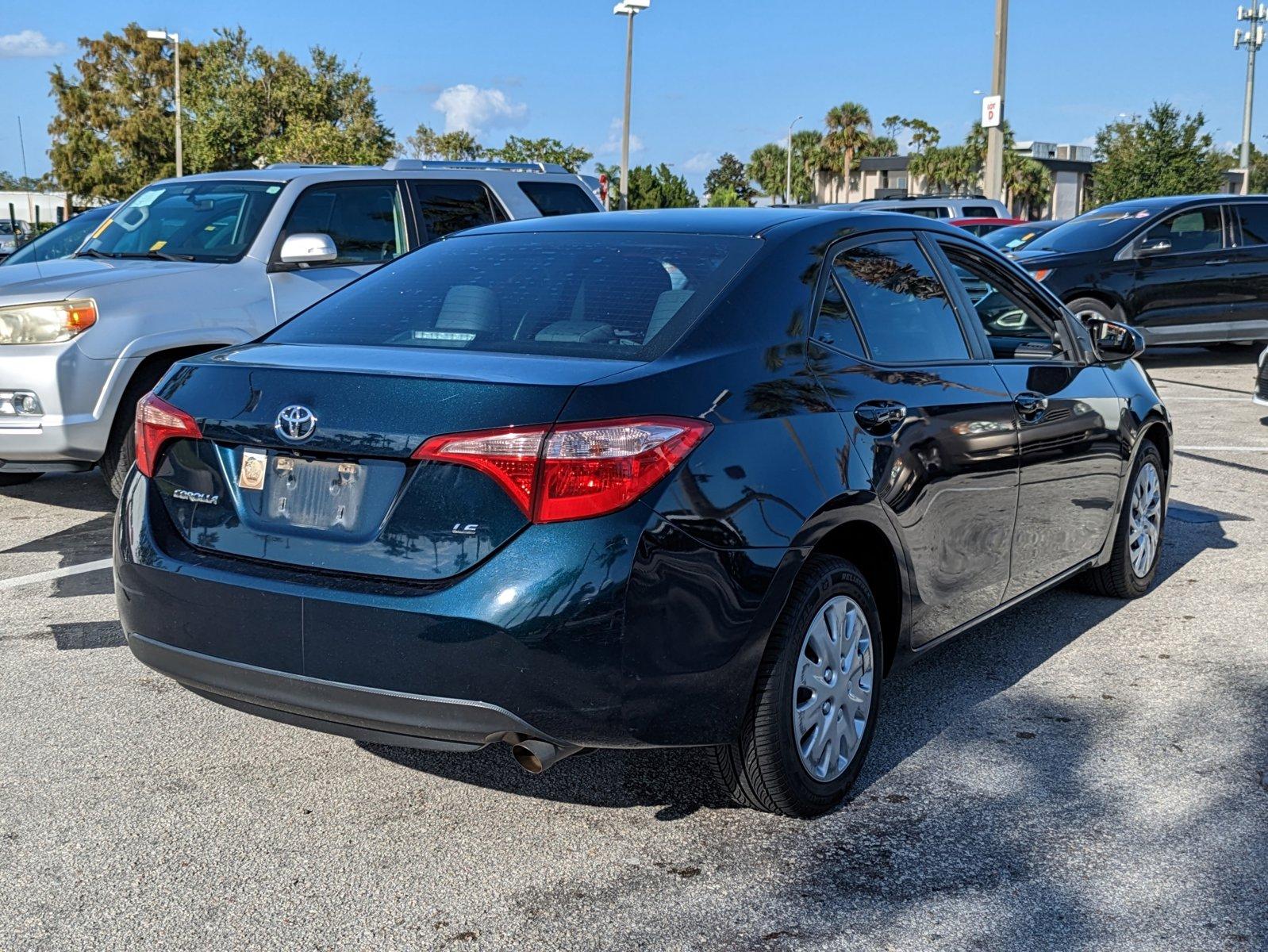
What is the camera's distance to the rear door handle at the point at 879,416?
381 centimetres

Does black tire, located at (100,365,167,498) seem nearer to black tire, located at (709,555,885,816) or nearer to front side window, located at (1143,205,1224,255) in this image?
black tire, located at (709,555,885,816)

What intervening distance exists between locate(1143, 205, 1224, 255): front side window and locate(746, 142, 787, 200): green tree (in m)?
75.7

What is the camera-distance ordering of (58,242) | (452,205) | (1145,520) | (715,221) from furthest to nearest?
(58,242) → (452,205) → (1145,520) → (715,221)

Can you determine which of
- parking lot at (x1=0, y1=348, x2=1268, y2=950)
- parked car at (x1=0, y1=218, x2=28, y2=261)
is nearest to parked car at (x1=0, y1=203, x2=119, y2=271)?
parking lot at (x1=0, y1=348, x2=1268, y2=950)

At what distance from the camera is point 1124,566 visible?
5.79 meters

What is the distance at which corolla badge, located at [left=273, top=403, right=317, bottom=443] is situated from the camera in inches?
129

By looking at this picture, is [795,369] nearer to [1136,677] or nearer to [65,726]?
[1136,677]

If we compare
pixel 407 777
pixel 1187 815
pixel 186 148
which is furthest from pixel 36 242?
pixel 186 148

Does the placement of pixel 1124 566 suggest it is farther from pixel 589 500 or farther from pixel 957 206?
pixel 957 206

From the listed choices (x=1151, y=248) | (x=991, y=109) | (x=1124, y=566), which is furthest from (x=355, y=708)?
(x=991, y=109)

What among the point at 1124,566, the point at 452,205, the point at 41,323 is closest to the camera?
the point at 1124,566

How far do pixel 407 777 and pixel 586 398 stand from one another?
1.41 metres

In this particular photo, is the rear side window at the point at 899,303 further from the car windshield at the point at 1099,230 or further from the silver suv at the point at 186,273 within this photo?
the car windshield at the point at 1099,230

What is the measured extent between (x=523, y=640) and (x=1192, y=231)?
47.8ft
